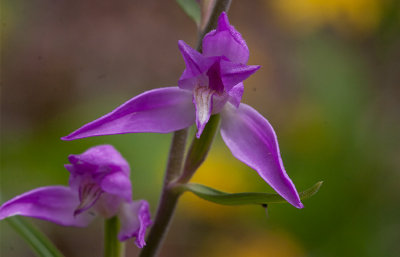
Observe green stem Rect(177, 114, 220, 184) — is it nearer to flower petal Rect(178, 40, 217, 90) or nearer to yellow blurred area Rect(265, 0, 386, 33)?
flower petal Rect(178, 40, 217, 90)

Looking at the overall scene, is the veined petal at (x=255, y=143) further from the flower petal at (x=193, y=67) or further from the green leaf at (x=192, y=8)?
the green leaf at (x=192, y=8)

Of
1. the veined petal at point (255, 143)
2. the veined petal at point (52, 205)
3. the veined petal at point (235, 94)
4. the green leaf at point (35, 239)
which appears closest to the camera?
the veined petal at point (255, 143)

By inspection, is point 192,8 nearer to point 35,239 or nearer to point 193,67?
point 193,67

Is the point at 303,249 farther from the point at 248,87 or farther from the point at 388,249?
the point at 248,87

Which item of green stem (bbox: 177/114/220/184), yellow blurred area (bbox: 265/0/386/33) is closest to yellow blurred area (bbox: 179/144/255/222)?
yellow blurred area (bbox: 265/0/386/33)

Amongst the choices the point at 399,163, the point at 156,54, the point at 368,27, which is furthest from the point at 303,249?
the point at 156,54

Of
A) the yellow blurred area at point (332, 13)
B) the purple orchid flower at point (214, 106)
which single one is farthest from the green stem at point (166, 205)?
the yellow blurred area at point (332, 13)

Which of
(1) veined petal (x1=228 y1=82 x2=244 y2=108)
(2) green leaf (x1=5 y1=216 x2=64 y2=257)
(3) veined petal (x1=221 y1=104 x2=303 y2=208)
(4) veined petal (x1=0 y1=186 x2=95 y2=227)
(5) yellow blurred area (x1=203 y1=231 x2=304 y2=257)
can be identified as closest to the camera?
(3) veined petal (x1=221 y1=104 x2=303 y2=208)

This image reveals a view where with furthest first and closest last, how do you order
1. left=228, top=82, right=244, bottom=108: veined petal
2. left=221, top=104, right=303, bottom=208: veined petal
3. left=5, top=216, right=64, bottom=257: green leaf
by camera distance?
left=5, top=216, right=64, bottom=257: green leaf < left=228, top=82, right=244, bottom=108: veined petal < left=221, top=104, right=303, bottom=208: veined petal
